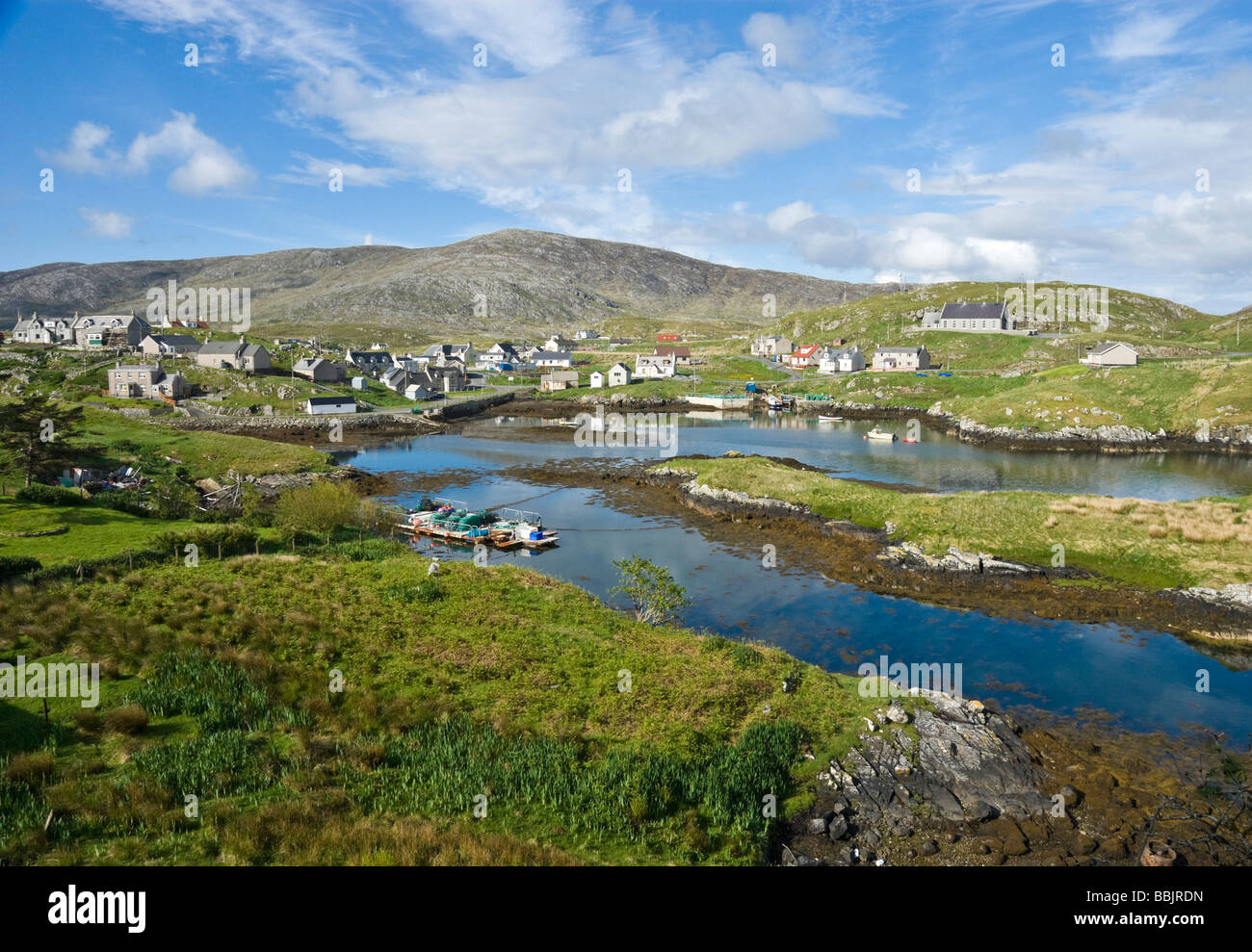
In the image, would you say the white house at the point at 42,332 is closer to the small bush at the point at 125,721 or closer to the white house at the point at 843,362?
the white house at the point at 843,362

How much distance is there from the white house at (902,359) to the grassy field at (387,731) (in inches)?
5349

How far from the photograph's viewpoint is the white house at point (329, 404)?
367 ft

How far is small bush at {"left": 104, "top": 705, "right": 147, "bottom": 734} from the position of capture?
1691cm

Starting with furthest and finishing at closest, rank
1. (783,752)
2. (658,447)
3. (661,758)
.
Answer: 1. (658,447)
2. (783,752)
3. (661,758)

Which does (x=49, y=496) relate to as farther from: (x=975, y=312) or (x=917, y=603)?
(x=975, y=312)

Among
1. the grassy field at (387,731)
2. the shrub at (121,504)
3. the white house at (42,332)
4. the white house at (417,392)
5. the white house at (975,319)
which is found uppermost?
the white house at (975,319)

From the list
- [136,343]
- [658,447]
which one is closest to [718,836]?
[658,447]

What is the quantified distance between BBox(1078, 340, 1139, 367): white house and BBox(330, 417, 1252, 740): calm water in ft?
157

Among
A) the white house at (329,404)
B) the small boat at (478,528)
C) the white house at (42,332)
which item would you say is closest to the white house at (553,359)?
the white house at (329,404)

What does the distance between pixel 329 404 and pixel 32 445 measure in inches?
2910

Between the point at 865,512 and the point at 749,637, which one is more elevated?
the point at 865,512
